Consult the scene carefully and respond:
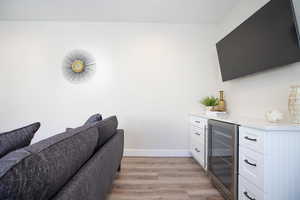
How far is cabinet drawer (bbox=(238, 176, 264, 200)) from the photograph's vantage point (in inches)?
48.4

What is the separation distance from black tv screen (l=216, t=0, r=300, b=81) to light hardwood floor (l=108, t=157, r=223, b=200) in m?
1.49

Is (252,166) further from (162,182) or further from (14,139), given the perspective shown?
(14,139)

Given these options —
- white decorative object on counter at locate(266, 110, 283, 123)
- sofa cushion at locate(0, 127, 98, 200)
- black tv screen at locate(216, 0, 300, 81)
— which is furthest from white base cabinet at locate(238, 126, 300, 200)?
sofa cushion at locate(0, 127, 98, 200)

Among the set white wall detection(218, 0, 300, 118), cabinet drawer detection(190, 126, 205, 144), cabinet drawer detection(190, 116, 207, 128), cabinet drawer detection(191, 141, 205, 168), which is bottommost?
cabinet drawer detection(191, 141, 205, 168)

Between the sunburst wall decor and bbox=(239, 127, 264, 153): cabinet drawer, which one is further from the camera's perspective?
the sunburst wall decor

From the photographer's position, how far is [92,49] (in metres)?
3.18

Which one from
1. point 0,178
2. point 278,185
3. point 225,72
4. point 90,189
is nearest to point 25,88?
point 90,189

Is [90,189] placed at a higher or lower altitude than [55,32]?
lower

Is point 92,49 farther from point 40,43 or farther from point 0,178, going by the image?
point 0,178

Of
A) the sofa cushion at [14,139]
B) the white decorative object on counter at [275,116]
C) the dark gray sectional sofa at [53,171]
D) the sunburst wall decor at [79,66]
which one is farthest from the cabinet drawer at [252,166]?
the sunburst wall decor at [79,66]

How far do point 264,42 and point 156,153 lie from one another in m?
2.38

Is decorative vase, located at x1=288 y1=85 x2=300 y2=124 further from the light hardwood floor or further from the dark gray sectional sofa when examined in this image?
the dark gray sectional sofa

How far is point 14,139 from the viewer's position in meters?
0.85

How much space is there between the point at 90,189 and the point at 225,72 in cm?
247
